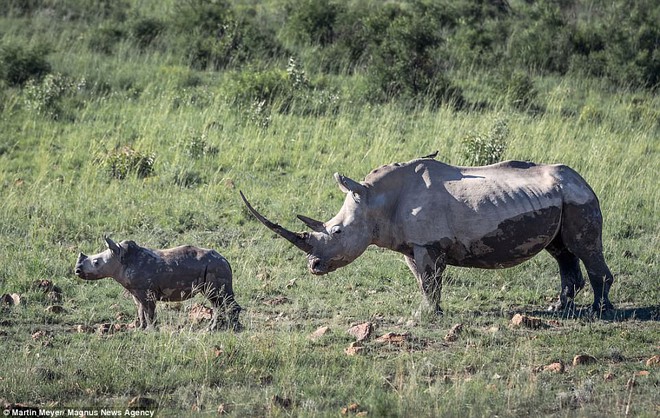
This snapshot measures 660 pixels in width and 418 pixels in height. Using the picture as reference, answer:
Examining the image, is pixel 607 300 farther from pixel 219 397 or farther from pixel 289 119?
pixel 289 119

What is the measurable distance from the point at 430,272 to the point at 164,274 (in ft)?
8.51

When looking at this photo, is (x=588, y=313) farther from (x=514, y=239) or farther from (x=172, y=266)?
(x=172, y=266)

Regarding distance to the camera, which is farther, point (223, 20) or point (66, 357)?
point (223, 20)

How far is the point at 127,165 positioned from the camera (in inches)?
618

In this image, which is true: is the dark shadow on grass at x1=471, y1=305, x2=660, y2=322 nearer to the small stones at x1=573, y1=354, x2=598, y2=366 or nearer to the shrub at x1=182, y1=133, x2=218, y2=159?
the small stones at x1=573, y1=354, x2=598, y2=366

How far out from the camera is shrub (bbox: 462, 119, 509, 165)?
620 inches

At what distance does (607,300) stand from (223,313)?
3855 mm

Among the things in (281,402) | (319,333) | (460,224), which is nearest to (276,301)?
(319,333)

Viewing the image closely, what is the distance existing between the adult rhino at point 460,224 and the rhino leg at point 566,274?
0.31ft

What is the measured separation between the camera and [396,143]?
Result: 55.7 feet

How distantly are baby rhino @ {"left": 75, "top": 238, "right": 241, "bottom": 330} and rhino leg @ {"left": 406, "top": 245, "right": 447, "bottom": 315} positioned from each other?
186 centimetres

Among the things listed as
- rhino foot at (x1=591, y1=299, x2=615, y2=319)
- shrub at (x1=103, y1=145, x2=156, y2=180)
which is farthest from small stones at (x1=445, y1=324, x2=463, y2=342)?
shrub at (x1=103, y1=145, x2=156, y2=180)

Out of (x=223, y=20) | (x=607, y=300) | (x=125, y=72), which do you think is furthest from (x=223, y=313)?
(x=223, y=20)

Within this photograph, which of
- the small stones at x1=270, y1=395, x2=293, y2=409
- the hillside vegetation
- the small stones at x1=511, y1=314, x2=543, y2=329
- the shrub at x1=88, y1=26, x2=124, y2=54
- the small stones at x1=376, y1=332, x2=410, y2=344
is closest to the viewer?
the small stones at x1=270, y1=395, x2=293, y2=409
